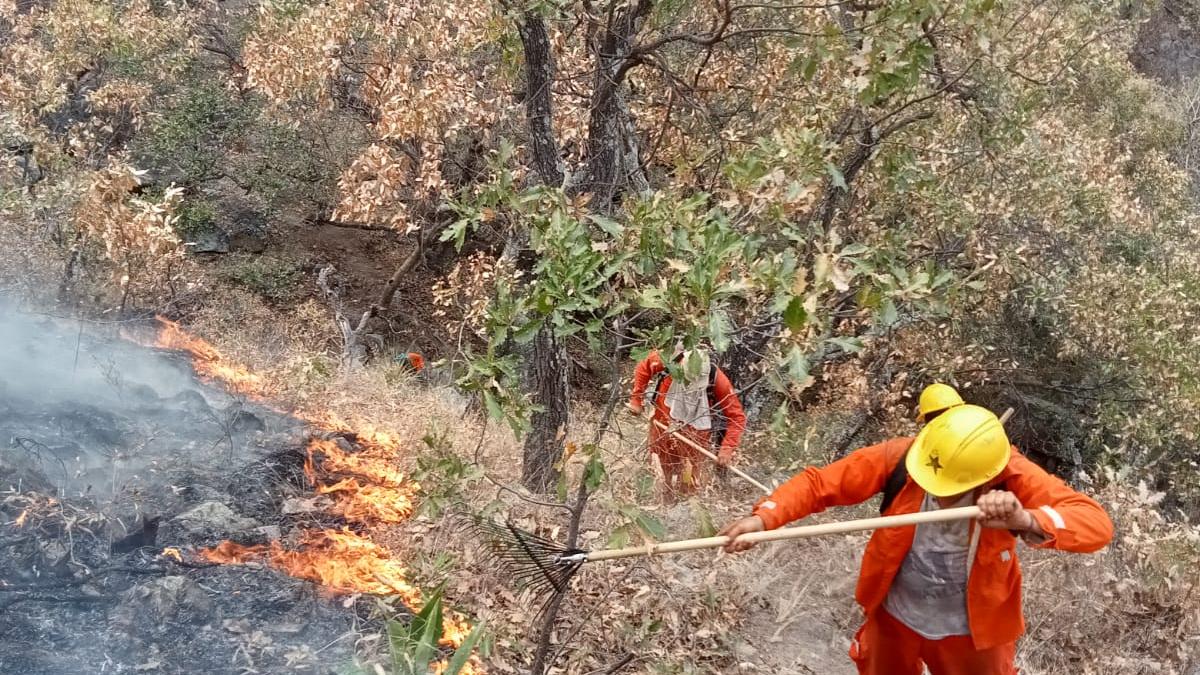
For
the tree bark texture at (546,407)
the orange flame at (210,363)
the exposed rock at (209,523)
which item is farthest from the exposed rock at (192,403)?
the tree bark texture at (546,407)

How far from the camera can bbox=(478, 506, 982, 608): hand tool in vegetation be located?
2904 mm

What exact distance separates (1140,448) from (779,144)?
22.0 feet

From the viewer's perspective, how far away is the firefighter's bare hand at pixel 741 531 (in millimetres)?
3113

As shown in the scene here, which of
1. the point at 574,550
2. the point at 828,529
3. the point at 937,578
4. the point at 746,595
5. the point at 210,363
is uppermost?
the point at 828,529

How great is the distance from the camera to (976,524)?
3.10 metres

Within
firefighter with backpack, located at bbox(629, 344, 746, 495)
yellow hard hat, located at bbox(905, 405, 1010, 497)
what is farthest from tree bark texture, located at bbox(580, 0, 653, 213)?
yellow hard hat, located at bbox(905, 405, 1010, 497)

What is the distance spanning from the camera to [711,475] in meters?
5.71

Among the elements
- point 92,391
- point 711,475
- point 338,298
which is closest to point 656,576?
point 711,475

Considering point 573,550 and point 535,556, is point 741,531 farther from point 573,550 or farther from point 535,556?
point 535,556

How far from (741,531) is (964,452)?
799mm

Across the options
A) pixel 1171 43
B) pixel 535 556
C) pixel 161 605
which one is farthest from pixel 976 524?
pixel 1171 43

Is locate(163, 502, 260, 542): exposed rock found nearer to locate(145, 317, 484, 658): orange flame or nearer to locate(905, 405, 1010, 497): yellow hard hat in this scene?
locate(145, 317, 484, 658): orange flame

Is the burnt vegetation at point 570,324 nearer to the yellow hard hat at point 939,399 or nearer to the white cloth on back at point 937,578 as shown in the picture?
the yellow hard hat at point 939,399

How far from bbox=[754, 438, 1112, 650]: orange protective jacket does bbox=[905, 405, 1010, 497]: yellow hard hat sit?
157 millimetres
